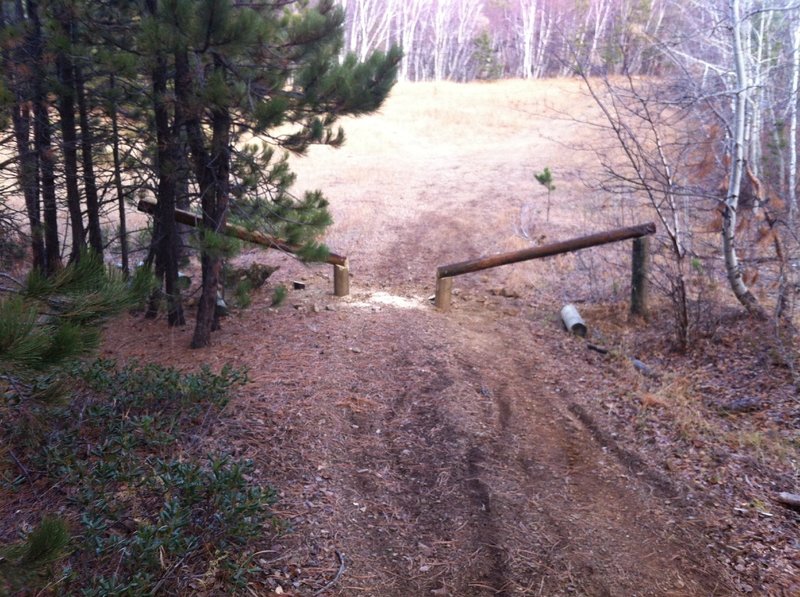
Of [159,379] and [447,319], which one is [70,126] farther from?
[447,319]

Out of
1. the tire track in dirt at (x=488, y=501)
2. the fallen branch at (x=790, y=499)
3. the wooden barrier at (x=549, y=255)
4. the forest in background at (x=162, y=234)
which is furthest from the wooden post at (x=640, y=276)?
the fallen branch at (x=790, y=499)

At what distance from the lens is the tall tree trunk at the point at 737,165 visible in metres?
7.40

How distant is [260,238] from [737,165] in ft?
19.0

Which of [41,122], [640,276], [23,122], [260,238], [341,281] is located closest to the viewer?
[260,238]

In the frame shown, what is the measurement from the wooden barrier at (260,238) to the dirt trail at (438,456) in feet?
1.13

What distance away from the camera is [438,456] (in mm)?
5105

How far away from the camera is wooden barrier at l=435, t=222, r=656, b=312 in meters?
8.84

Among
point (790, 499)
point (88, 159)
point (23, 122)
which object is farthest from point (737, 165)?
point (23, 122)

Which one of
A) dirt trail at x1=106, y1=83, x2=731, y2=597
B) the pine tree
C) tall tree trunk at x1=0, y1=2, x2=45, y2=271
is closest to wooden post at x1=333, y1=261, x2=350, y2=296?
dirt trail at x1=106, y1=83, x2=731, y2=597

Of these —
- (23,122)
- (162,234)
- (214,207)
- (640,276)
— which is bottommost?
(640,276)

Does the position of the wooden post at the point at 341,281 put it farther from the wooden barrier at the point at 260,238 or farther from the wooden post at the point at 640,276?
the wooden post at the point at 640,276

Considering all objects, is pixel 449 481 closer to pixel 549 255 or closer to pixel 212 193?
pixel 212 193

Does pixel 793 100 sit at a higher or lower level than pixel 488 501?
higher

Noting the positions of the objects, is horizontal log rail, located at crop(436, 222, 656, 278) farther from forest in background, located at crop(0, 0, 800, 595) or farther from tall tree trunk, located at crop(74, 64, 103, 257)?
tall tree trunk, located at crop(74, 64, 103, 257)
